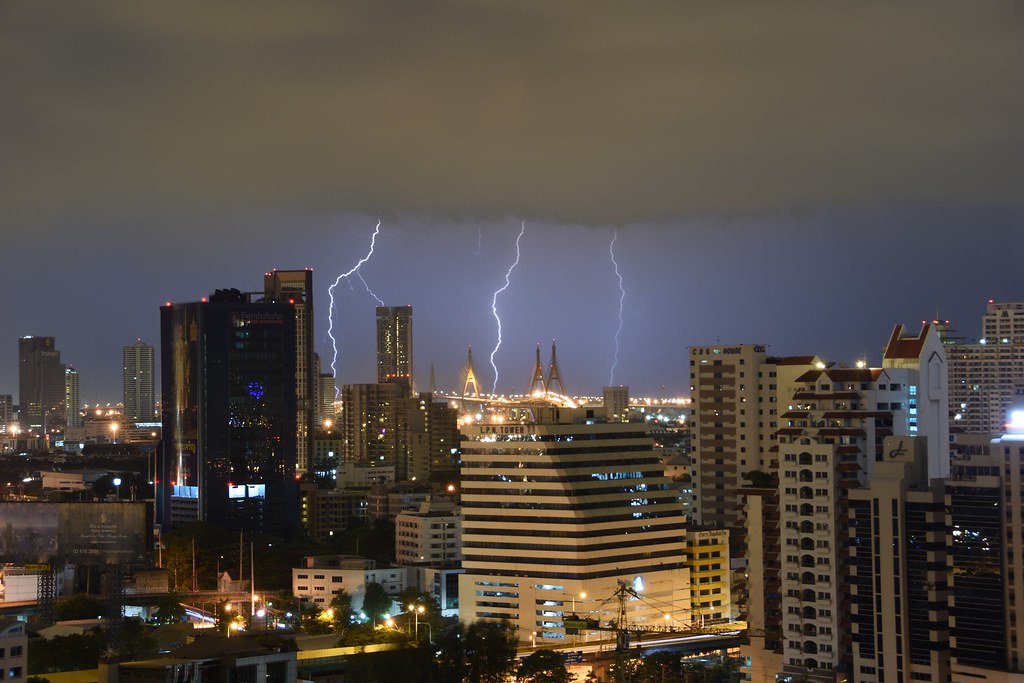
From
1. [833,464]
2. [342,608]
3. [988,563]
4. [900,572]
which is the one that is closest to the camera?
[988,563]

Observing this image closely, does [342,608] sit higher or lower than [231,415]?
lower

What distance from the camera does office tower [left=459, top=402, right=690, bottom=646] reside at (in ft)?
85.1

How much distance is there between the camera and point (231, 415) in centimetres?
3988

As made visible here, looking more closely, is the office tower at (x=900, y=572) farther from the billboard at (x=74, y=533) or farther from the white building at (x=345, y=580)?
the billboard at (x=74, y=533)

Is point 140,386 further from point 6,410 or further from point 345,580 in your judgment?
point 345,580

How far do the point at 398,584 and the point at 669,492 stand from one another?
6.29 meters

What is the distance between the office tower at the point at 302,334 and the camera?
57.6 m

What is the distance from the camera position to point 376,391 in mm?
62781

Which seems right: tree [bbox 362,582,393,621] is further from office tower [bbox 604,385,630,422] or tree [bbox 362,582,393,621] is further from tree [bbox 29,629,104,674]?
office tower [bbox 604,385,630,422]

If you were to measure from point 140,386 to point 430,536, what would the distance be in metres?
56.1

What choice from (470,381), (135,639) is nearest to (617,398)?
(470,381)

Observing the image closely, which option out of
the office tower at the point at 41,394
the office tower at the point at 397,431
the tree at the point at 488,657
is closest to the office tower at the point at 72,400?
the office tower at the point at 41,394

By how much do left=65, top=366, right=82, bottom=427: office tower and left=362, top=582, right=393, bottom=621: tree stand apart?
202ft

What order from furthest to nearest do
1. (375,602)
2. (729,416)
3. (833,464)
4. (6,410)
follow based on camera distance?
1. (6,410)
2. (729,416)
3. (375,602)
4. (833,464)
